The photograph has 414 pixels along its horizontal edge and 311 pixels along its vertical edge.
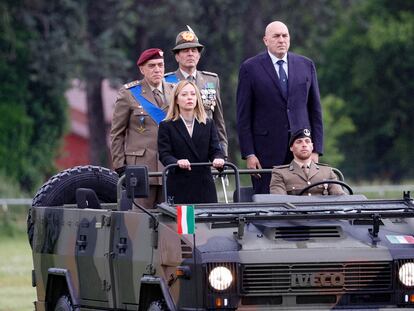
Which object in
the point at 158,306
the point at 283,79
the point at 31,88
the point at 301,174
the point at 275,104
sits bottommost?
the point at 158,306

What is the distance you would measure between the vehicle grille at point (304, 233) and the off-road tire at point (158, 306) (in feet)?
2.89

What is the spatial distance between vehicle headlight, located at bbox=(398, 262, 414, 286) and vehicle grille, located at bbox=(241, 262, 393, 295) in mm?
86

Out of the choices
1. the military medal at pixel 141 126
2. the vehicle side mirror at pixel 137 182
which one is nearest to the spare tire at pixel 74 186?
the military medal at pixel 141 126

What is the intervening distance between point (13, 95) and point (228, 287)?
126 feet

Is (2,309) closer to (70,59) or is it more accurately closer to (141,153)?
(141,153)

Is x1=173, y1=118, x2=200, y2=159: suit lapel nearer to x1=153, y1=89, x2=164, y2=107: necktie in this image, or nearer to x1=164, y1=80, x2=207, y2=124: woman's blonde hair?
x1=164, y1=80, x2=207, y2=124: woman's blonde hair

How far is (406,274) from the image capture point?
1197cm

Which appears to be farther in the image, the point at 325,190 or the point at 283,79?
the point at 283,79

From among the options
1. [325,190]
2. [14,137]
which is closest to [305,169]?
[325,190]

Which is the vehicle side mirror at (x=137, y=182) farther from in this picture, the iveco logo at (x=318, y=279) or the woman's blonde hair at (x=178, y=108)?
the woman's blonde hair at (x=178, y=108)

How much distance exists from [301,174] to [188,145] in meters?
0.86

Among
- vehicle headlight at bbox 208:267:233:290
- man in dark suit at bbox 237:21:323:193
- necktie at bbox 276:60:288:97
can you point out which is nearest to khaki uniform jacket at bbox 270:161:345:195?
man in dark suit at bbox 237:21:323:193

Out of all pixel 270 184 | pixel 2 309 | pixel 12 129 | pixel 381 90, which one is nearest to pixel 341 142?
pixel 381 90

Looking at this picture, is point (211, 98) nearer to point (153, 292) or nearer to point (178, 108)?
point (178, 108)
